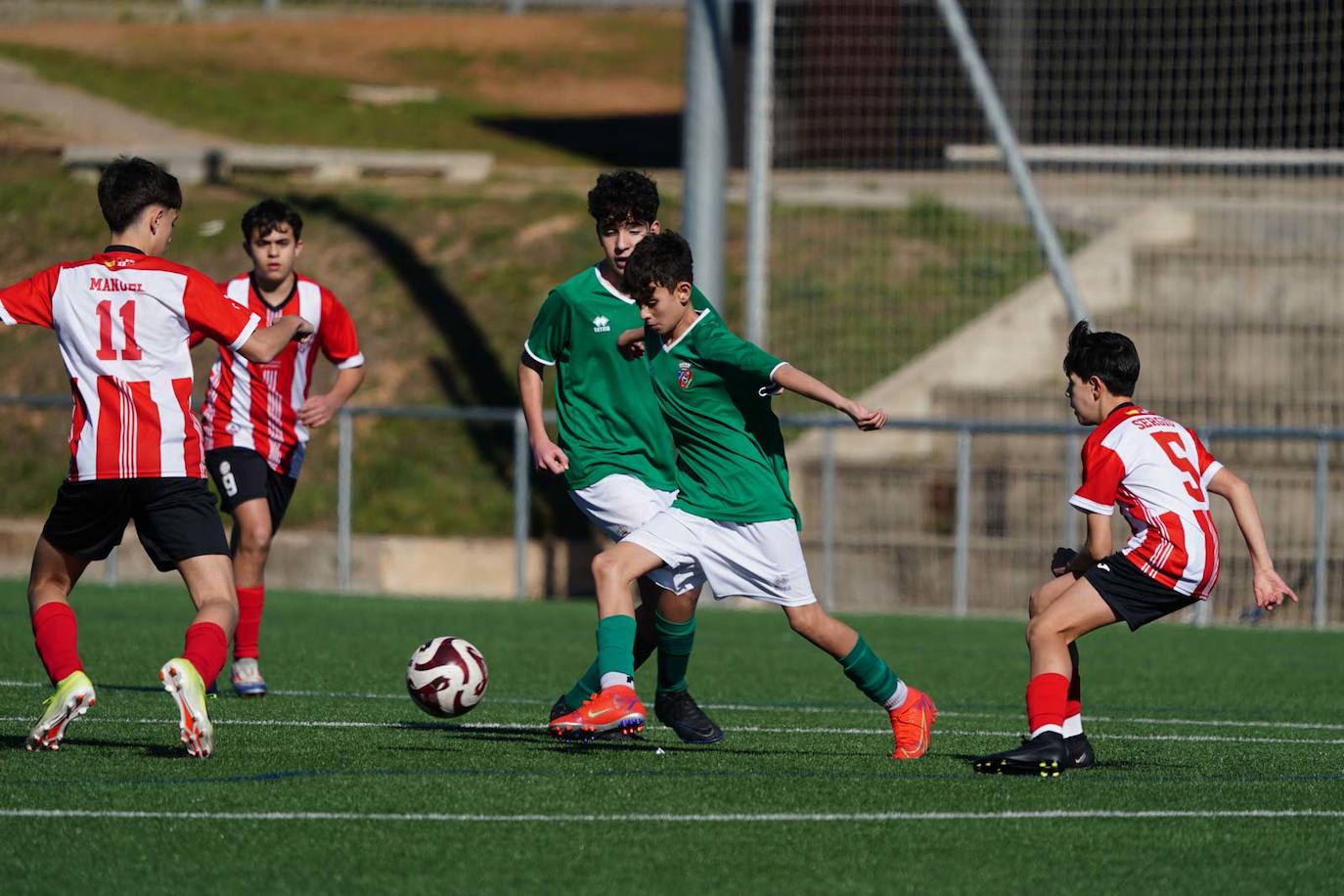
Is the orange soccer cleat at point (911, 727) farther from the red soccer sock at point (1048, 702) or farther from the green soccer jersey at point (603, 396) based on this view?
the green soccer jersey at point (603, 396)

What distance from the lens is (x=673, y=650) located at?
7.41 m

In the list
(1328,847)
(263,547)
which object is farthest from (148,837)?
(263,547)

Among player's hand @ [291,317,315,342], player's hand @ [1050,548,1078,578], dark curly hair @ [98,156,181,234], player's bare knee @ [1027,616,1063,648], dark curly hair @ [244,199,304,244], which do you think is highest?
dark curly hair @ [244,199,304,244]

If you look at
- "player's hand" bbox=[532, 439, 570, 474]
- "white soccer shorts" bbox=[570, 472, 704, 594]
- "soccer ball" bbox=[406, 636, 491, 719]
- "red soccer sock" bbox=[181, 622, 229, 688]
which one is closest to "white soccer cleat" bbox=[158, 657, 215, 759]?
"red soccer sock" bbox=[181, 622, 229, 688]

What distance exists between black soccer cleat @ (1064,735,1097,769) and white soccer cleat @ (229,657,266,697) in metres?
3.67

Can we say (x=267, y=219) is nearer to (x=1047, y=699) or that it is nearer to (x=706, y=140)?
(x=1047, y=699)

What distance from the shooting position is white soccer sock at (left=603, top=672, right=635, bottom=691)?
682cm

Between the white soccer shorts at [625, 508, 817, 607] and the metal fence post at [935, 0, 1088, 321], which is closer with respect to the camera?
the white soccer shorts at [625, 508, 817, 607]

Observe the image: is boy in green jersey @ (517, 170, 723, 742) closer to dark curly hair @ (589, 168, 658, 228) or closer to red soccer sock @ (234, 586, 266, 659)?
dark curly hair @ (589, 168, 658, 228)

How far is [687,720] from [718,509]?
89 cm


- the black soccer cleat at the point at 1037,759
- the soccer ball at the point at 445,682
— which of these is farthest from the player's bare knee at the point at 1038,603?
the soccer ball at the point at 445,682

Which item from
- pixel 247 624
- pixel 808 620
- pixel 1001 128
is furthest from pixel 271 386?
pixel 1001 128

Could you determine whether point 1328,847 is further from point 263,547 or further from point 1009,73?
point 1009,73

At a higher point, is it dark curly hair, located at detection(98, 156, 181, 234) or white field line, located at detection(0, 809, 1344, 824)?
dark curly hair, located at detection(98, 156, 181, 234)
